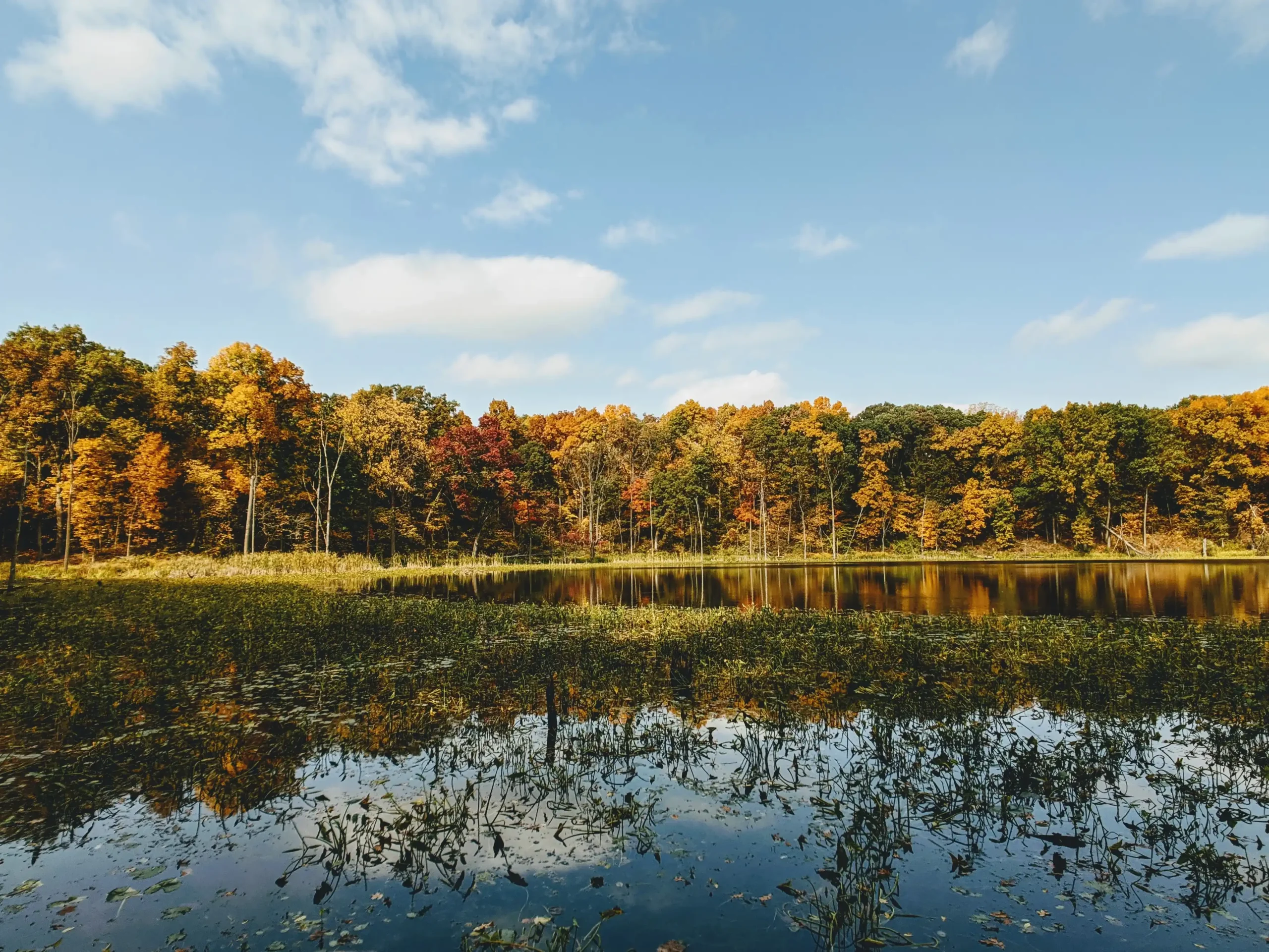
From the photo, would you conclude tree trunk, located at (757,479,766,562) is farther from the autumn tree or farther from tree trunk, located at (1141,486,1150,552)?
the autumn tree

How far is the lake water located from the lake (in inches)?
421

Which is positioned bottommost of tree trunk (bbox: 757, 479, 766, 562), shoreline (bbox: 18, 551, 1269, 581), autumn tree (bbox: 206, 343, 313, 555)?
shoreline (bbox: 18, 551, 1269, 581)

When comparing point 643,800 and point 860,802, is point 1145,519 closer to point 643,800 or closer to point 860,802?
point 860,802

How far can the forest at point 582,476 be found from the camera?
50.3 m

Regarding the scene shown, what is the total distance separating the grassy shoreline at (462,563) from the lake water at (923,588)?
497 centimetres

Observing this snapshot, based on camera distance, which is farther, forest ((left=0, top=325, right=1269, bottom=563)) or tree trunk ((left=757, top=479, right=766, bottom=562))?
tree trunk ((left=757, top=479, right=766, bottom=562))

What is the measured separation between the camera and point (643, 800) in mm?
8273

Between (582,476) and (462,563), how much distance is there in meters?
24.8

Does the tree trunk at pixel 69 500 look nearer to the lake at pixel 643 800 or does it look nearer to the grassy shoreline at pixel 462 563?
the grassy shoreline at pixel 462 563

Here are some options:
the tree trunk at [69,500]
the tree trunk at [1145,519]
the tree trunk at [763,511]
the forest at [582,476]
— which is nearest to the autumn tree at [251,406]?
the forest at [582,476]

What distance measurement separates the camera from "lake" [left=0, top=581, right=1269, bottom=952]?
18.6 feet

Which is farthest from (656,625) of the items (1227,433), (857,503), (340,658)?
(1227,433)

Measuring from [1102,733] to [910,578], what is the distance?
115 ft

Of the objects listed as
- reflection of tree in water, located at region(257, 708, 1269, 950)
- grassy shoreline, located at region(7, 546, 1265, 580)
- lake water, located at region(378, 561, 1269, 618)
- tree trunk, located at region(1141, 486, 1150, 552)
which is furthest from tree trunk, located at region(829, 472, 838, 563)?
reflection of tree in water, located at region(257, 708, 1269, 950)
